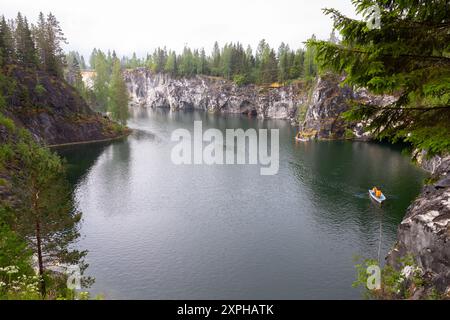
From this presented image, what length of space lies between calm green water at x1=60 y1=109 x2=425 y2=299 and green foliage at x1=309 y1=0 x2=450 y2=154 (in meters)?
26.2

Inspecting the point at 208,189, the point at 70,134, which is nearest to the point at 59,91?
the point at 70,134

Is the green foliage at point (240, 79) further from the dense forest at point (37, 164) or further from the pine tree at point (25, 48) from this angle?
the pine tree at point (25, 48)

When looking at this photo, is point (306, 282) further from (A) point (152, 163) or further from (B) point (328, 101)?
(B) point (328, 101)

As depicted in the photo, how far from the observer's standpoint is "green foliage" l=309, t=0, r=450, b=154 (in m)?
Answer: 9.42

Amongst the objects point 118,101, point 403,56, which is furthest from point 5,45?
point 403,56

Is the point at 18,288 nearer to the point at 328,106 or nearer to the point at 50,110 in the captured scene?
the point at 50,110

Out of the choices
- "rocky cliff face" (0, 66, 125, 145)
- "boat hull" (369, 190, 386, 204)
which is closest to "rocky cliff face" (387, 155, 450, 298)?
"boat hull" (369, 190, 386, 204)

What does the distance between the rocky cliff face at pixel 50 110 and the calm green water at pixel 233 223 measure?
13.6 metres

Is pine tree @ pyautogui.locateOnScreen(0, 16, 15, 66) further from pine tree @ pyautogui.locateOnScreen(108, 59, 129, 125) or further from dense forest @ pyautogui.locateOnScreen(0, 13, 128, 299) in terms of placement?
pine tree @ pyautogui.locateOnScreen(108, 59, 129, 125)

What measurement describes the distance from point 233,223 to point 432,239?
2801cm

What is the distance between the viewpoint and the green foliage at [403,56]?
30.9 feet

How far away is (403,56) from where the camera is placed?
388 inches

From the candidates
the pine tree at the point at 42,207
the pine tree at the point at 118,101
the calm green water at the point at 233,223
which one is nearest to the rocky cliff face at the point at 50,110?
the pine tree at the point at 118,101
